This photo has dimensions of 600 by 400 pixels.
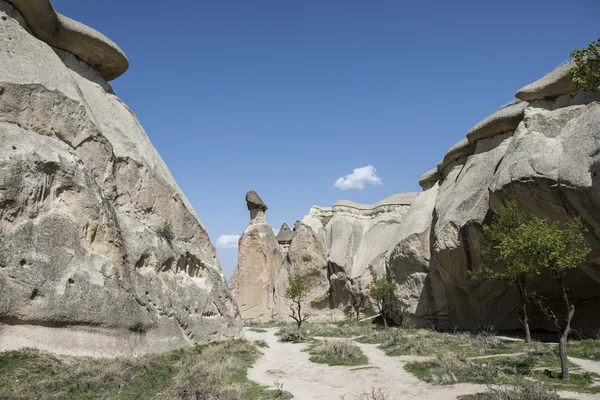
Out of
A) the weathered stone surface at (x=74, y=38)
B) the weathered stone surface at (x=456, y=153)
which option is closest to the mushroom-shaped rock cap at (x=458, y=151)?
the weathered stone surface at (x=456, y=153)

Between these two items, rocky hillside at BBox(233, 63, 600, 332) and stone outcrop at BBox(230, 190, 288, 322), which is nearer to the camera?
rocky hillside at BBox(233, 63, 600, 332)

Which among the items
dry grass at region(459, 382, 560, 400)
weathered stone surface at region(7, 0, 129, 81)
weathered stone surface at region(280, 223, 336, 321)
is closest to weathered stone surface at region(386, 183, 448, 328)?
weathered stone surface at region(280, 223, 336, 321)

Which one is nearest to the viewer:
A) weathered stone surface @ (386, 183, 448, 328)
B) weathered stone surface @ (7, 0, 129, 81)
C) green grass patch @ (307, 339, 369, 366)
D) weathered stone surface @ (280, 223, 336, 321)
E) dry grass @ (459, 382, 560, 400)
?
dry grass @ (459, 382, 560, 400)

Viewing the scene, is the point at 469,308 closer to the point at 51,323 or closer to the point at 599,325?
the point at 599,325

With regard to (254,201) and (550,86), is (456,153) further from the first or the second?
(254,201)

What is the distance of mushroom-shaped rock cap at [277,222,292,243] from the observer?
43812 mm

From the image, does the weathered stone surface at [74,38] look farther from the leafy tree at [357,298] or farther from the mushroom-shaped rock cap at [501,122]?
the leafy tree at [357,298]

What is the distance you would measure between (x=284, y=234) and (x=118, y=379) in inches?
1381

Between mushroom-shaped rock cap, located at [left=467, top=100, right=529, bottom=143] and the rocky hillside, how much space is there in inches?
2.2

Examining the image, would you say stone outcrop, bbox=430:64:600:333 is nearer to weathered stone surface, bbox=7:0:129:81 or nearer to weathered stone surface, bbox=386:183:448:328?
weathered stone surface, bbox=386:183:448:328

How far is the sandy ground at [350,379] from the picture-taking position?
9453 mm

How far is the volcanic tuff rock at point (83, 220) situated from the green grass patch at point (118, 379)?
2.93 ft

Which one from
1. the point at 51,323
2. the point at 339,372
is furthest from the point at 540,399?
the point at 51,323

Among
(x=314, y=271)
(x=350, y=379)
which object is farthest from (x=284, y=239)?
(x=350, y=379)
